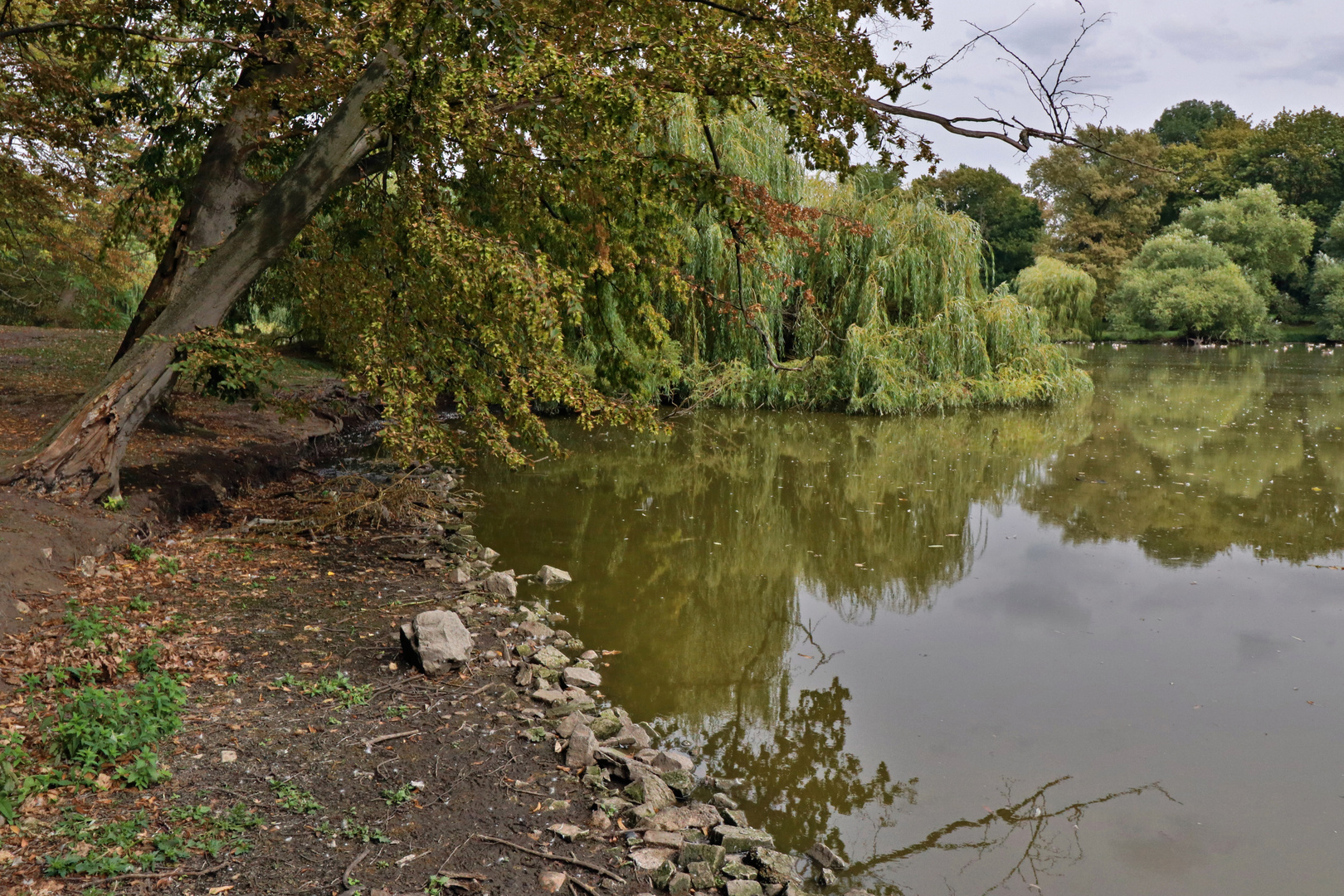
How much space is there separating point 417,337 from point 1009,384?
43.6 ft

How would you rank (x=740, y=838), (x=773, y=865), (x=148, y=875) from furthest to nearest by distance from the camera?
(x=740, y=838)
(x=773, y=865)
(x=148, y=875)

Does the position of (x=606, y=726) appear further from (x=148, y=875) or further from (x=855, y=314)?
(x=855, y=314)

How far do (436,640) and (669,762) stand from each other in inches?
58.9

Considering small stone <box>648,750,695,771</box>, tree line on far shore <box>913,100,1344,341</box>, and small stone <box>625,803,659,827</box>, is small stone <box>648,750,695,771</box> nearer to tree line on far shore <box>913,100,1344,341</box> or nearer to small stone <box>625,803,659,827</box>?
small stone <box>625,803,659,827</box>

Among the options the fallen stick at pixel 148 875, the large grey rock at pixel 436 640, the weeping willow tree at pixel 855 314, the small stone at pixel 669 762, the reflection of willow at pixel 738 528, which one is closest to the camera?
the fallen stick at pixel 148 875

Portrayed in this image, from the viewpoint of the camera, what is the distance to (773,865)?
344 cm

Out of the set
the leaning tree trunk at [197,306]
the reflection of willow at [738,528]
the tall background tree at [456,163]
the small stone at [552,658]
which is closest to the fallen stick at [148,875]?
the small stone at [552,658]

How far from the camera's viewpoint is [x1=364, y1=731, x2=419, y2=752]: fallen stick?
13.1 feet

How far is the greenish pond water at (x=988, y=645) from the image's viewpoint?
3.90 metres

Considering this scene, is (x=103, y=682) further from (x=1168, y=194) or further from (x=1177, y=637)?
(x=1168, y=194)

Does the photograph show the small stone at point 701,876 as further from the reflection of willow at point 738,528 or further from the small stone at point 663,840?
the reflection of willow at point 738,528

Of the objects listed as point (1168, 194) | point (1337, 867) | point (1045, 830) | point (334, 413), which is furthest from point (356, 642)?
point (1168, 194)

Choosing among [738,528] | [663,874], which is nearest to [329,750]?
[663,874]

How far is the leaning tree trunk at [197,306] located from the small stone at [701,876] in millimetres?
5642
